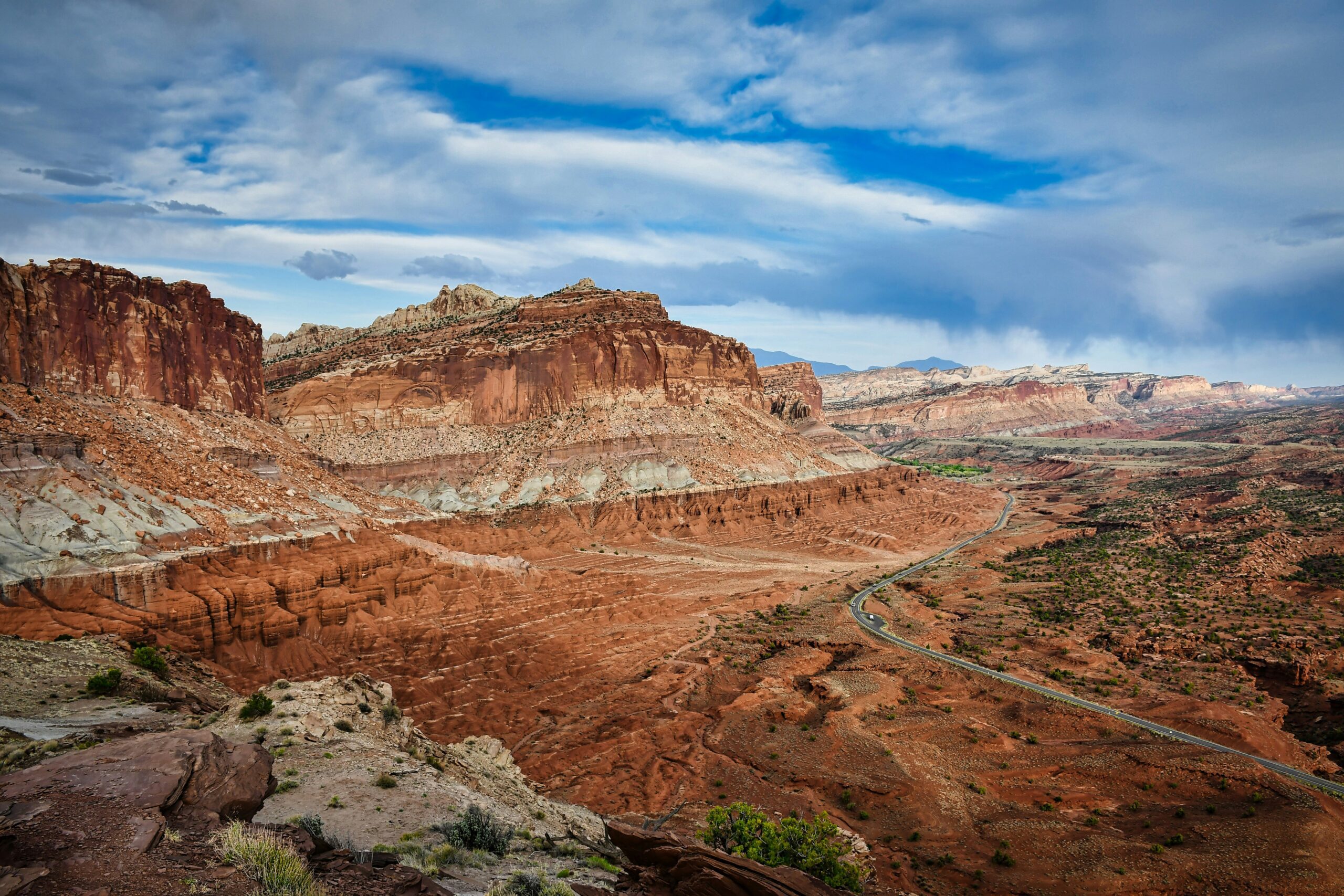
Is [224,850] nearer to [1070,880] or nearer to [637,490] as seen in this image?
[1070,880]

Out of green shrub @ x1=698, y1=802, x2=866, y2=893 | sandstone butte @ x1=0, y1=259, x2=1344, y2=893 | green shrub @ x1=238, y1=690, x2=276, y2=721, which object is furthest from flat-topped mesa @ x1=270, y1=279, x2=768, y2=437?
green shrub @ x1=698, y1=802, x2=866, y2=893

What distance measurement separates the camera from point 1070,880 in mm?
17766

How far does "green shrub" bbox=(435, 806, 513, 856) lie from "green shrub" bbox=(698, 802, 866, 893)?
4.68 meters

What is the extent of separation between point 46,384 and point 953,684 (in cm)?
4739

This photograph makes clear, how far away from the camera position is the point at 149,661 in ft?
71.9

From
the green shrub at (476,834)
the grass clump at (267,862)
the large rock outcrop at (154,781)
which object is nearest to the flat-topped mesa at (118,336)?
the large rock outcrop at (154,781)

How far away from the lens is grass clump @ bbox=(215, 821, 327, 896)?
27.1ft

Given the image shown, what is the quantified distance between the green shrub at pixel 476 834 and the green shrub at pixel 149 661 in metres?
13.9

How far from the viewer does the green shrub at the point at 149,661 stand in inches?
856

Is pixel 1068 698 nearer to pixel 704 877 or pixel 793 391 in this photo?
pixel 704 877

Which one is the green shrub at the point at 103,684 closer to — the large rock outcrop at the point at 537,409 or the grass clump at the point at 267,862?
the grass clump at the point at 267,862

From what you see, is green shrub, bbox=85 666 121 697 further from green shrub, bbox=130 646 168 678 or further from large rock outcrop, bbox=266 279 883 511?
large rock outcrop, bbox=266 279 883 511

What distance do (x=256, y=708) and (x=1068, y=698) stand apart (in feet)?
101

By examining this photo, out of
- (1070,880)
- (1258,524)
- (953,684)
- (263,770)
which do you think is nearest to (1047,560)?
(1258,524)
